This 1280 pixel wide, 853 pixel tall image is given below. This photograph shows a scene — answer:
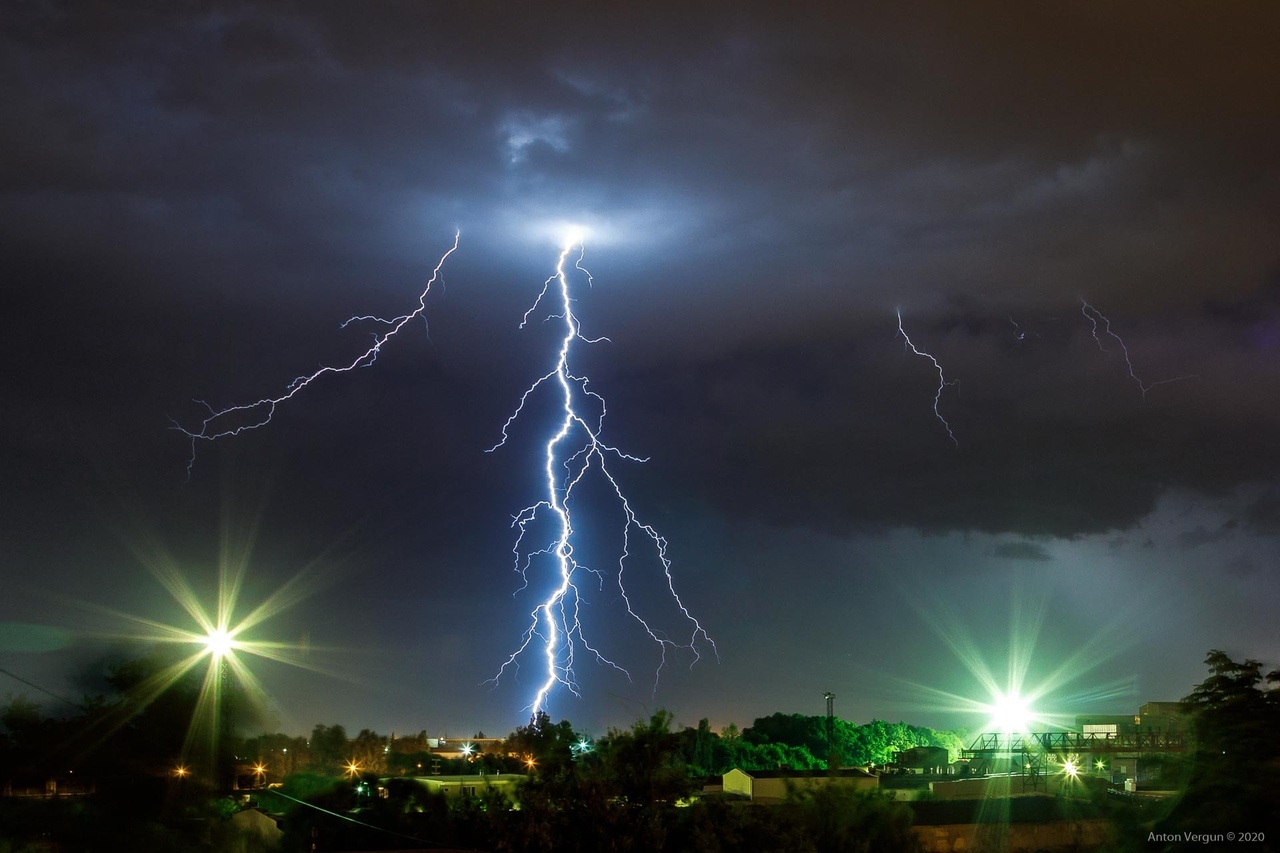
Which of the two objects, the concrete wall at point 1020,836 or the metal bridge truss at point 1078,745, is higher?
the metal bridge truss at point 1078,745

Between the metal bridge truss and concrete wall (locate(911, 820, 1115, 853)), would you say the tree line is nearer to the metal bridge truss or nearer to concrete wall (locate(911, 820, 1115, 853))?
concrete wall (locate(911, 820, 1115, 853))

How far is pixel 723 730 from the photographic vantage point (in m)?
84.6

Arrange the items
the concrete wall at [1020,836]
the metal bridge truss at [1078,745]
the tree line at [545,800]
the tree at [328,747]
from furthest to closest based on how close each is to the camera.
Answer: the tree at [328,747] → the metal bridge truss at [1078,745] → the concrete wall at [1020,836] → the tree line at [545,800]

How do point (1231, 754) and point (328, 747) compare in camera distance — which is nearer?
point (1231, 754)

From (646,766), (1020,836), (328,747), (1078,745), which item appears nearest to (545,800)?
(646,766)

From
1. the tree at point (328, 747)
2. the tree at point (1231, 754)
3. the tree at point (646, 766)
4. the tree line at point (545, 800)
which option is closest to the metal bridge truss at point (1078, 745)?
the tree line at point (545, 800)

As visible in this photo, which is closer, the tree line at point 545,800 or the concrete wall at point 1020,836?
the tree line at point 545,800

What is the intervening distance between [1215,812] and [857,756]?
172ft

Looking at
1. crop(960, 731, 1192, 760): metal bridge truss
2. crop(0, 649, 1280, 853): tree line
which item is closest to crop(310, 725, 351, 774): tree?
crop(0, 649, 1280, 853): tree line

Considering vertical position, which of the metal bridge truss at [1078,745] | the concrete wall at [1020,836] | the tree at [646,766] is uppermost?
the metal bridge truss at [1078,745]

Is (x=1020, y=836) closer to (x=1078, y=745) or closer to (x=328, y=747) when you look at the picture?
(x=1078, y=745)

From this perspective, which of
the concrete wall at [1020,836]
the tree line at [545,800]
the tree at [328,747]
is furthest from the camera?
the tree at [328,747]

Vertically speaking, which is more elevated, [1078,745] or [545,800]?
[1078,745]

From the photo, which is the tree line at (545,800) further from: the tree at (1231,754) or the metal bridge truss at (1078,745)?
the metal bridge truss at (1078,745)
